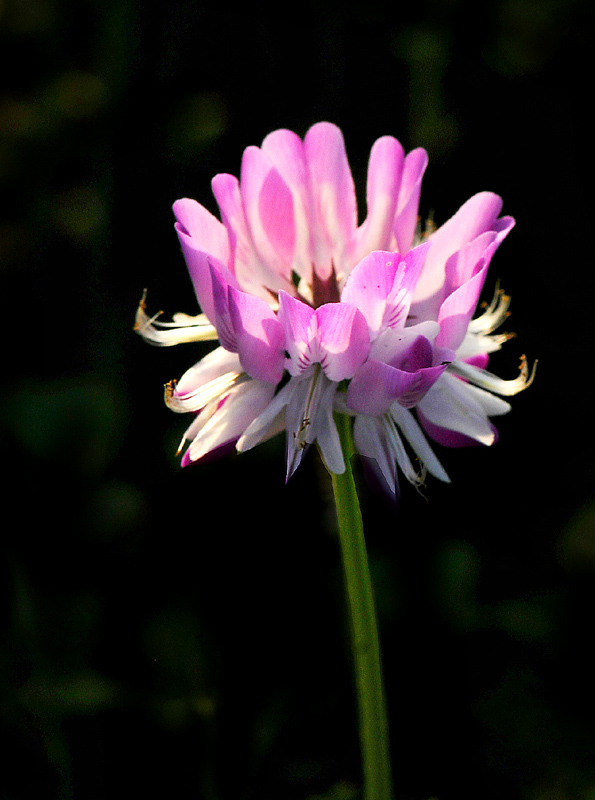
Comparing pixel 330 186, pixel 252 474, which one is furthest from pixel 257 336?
pixel 252 474

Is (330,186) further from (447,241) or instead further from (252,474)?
(252,474)

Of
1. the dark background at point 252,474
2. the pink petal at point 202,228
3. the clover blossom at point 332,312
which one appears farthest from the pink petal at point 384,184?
the dark background at point 252,474

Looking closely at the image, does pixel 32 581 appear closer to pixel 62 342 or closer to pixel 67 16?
pixel 62 342

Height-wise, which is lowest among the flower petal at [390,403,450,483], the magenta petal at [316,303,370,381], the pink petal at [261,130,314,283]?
the flower petal at [390,403,450,483]

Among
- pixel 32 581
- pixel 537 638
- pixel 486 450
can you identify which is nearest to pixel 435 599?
pixel 537 638

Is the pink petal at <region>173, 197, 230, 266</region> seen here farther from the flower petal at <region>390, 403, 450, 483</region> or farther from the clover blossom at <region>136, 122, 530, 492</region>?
the flower petal at <region>390, 403, 450, 483</region>

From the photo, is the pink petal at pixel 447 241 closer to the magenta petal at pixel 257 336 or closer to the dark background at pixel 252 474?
the magenta petal at pixel 257 336

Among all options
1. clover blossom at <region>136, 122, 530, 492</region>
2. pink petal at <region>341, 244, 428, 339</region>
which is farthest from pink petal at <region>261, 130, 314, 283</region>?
pink petal at <region>341, 244, 428, 339</region>
